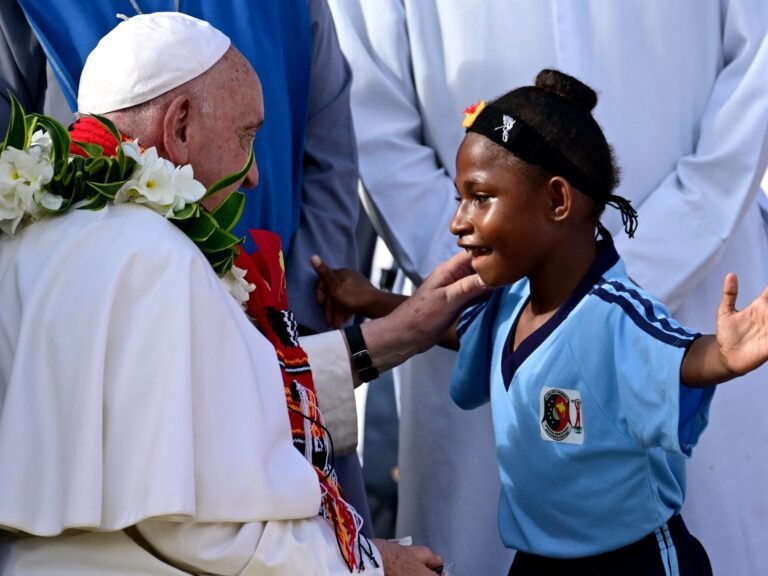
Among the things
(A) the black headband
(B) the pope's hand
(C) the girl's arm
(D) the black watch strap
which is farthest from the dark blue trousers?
(A) the black headband

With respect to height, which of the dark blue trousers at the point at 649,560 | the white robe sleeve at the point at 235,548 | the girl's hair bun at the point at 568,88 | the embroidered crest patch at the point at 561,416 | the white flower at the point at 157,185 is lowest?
the dark blue trousers at the point at 649,560

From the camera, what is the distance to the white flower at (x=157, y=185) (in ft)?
9.04

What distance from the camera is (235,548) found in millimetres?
2621

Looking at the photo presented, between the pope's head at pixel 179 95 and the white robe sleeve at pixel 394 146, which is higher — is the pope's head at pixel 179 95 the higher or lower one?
the higher one

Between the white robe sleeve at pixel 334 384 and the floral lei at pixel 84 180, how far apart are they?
0.83m

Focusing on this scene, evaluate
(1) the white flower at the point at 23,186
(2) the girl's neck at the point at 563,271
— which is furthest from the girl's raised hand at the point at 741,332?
(1) the white flower at the point at 23,186

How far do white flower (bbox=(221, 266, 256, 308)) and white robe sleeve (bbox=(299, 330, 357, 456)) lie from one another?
0.47 meters

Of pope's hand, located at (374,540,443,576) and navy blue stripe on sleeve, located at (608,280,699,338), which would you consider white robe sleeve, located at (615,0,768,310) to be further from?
pope's hand, located at (374,540,443,576)

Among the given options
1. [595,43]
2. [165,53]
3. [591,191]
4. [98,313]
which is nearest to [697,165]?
[595,43]

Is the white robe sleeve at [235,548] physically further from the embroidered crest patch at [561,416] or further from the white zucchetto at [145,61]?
the white zucchetto at [145,61]

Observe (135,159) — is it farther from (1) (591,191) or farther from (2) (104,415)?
(1) (591,191)

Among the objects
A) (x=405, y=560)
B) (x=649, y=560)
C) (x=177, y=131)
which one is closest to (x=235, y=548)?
(x=405, y=560)

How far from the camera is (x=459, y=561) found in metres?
4.20

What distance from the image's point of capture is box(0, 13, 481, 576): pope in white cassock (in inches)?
98.8
